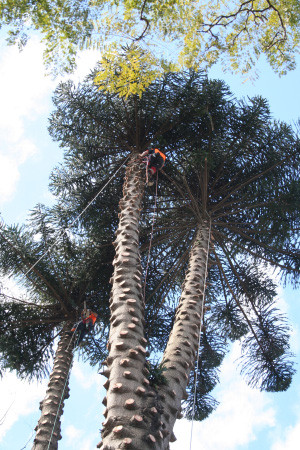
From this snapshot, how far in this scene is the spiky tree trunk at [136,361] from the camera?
285 centimetres

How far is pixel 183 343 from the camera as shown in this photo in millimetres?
4273

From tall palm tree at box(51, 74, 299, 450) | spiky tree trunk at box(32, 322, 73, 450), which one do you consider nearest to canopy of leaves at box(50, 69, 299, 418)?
tall palm tree at box(51, 74, 299, 450)

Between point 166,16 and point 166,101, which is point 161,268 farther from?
point 166,16

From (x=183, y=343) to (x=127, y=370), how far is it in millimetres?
1118

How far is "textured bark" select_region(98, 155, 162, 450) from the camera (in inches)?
110

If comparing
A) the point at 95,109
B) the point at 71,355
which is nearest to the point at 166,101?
the point at 95,109

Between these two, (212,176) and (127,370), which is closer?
(127,370)

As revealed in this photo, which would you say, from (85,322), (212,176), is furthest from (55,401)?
(212,176)

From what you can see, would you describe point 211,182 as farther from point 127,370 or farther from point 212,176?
point 127,370

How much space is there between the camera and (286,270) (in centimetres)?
795

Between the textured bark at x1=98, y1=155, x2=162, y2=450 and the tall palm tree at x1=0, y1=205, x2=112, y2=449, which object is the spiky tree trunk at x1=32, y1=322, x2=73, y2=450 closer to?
the tall palm tree at x1=0, y1=205, x2=112, y2=449

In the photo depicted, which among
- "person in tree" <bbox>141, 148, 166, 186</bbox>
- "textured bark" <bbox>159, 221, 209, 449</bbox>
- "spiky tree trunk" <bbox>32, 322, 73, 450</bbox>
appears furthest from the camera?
"person in tree" <bbox>141, 148, 166, 186</bbox>

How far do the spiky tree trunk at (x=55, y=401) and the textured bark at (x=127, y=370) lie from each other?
241 centimetres

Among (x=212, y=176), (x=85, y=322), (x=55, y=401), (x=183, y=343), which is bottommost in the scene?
(x=55, y=401)
